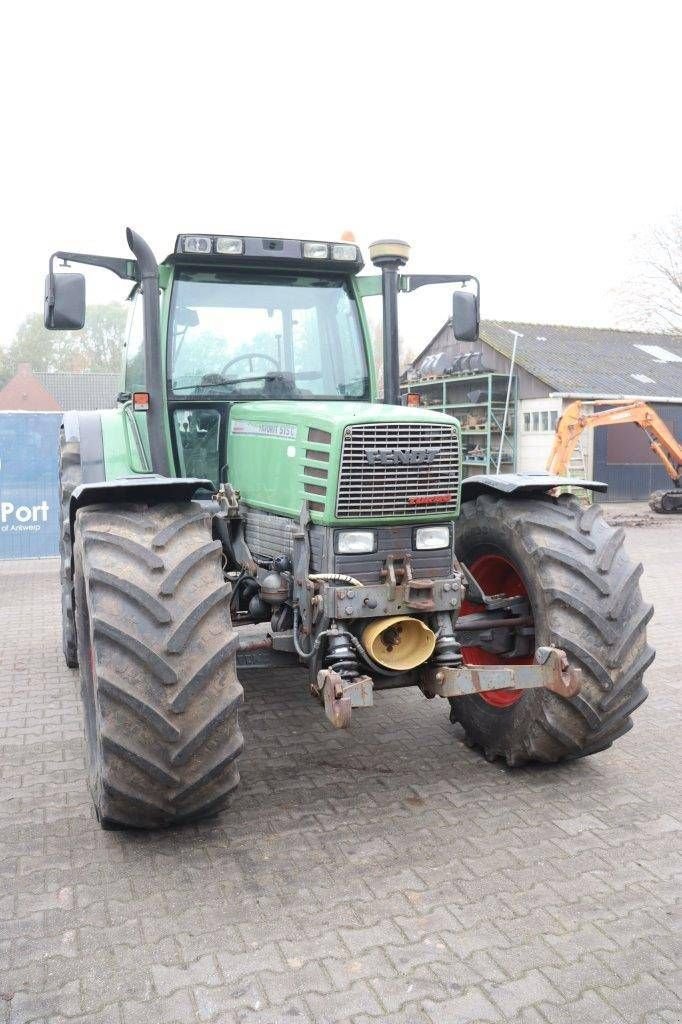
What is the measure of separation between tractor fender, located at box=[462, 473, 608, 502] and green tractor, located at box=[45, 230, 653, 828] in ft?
0.08

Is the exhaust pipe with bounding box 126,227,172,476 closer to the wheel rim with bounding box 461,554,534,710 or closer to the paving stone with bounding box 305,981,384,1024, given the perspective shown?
the wheel rim with bounding box 461,554,534,710

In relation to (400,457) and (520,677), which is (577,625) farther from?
(400,457)

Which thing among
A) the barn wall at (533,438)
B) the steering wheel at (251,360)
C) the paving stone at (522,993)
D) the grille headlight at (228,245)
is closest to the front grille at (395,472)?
the steering wheel at (251,360)

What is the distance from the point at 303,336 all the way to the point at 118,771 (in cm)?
275

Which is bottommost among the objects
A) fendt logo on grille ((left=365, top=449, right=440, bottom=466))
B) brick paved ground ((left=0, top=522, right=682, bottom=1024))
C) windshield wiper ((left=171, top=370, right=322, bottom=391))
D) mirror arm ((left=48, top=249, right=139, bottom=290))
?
brick paved ground ((left=0, top=522, right=682, bottom=1024))

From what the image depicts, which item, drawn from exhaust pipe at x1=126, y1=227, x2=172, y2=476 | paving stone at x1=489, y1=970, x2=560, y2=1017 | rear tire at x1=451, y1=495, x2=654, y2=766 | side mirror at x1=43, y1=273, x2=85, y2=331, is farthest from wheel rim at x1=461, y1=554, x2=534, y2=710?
side mirror at x1=43, y1=273, x2=85, y2=331

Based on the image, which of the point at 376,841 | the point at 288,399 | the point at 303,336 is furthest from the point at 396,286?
the point at 376,841

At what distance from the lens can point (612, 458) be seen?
2322 cm

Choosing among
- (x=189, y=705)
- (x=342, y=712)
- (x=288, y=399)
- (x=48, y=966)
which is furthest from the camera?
(x=288, y=399)

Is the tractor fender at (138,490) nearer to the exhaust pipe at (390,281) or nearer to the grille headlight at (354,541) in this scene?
the grille headlight at (354,541)

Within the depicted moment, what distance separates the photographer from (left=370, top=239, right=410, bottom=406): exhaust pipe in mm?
4926

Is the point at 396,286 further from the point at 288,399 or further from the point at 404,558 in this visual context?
the point at 404,558

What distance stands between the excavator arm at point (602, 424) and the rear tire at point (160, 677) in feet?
51.3

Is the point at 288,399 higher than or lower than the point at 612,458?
higher
